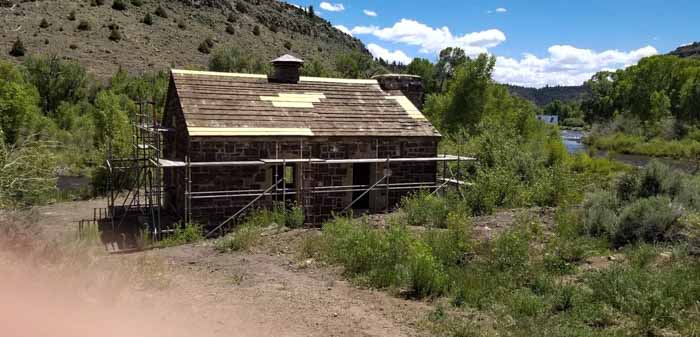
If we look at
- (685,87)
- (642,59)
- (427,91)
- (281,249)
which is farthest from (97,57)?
(642,59)

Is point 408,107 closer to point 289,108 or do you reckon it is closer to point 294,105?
point 294,105

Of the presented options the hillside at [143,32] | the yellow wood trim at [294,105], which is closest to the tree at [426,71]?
the hillside at [143,32]

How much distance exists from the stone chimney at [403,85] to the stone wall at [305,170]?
125 inches

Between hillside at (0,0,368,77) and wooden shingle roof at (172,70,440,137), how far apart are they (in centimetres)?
3143

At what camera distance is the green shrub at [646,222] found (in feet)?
38.0

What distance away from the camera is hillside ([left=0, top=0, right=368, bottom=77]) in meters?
44.6

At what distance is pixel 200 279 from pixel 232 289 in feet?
3.20

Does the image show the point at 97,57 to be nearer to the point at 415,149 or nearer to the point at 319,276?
the point at 415,149

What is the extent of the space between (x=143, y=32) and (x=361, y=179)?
39.6 meters

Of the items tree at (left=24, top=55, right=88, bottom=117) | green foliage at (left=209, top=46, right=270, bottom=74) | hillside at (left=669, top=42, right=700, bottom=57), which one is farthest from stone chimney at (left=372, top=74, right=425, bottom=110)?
hillside at (left=669, top=42, right=700, bottom=57)

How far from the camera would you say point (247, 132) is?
49.2ft

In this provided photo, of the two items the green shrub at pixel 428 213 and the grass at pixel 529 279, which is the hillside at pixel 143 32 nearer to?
the green shrub at pixel 428 213

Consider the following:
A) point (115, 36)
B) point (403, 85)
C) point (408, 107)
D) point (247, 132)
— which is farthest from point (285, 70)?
point (115, 36)

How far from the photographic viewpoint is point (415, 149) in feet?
57.8
